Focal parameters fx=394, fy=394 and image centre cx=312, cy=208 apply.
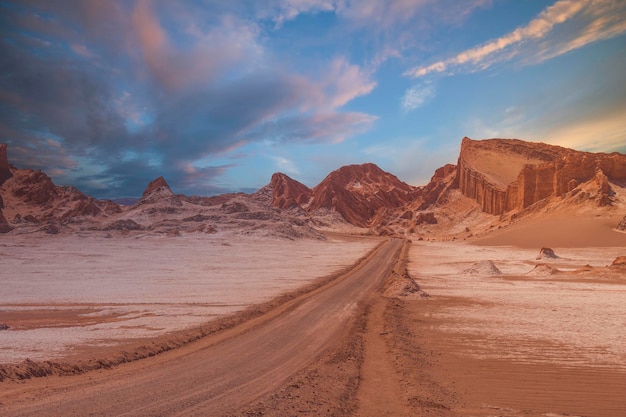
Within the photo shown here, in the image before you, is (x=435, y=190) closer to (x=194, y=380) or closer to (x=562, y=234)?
(x=562, y=234)

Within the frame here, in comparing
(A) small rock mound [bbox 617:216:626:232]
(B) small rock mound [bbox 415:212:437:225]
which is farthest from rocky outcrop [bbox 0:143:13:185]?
(A) small rock mound [bbox 617:216:626:232]

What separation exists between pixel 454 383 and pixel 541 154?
5712 inches

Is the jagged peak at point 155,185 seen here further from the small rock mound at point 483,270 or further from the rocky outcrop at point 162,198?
the small rock mound at point 483,270

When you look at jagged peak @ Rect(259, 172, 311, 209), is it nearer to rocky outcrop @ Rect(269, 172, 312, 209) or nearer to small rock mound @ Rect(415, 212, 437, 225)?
rocky outcrop @ Rect(269, 172, 312, 209)

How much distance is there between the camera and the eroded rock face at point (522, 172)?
78438mm

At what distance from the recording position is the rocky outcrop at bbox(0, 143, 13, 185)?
396 feet

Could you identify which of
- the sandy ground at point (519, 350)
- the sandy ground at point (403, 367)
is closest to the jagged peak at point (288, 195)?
the sandy ground at point (519, 350)

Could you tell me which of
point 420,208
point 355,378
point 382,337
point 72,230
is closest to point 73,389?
point 355,378

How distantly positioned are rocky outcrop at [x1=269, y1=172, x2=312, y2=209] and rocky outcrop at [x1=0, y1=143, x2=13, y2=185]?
94687mm

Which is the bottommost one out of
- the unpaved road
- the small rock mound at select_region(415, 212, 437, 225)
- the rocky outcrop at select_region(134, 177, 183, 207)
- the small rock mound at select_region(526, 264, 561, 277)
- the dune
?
the unpaved road

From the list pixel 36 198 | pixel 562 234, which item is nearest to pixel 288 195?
pixel 36 198

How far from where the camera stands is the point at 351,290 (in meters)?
24.2

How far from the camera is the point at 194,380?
859 centimetres

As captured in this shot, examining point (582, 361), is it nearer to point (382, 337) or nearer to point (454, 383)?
point (454, 383)
